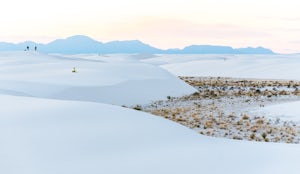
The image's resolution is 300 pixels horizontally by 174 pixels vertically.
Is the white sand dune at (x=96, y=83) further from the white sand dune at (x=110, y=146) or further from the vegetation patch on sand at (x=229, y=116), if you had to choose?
the white sand dune at (x=110, y=146)

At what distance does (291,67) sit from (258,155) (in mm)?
64996

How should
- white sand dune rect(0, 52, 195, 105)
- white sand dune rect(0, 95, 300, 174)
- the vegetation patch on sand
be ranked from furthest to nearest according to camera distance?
white sand dune rect(0, 52, 195, 105), the vegetation patch on sand, white sand dune rect(0, 95, 300, 174)

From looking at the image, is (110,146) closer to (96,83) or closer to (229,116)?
(229,116)

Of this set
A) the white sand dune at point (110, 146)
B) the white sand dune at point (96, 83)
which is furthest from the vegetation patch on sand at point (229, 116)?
the white sand dune at point (110, 146)

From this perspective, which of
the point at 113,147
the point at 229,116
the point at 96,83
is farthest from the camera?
the point at 96,83

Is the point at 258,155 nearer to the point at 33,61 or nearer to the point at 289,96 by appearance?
the point at 289,96

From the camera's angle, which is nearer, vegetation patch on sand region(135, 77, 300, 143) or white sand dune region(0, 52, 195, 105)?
vegetation patch on sand region(135, 77, 300, 143)

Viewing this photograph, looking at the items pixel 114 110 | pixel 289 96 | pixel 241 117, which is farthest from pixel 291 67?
pixel 114 110

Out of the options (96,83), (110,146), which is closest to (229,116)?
(96,83)

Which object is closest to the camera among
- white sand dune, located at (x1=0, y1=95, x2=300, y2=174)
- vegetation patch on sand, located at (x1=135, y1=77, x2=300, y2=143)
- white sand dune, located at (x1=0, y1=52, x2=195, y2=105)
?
white sand dune, located at (x1=0, y1=95, x2=300, y2=174)

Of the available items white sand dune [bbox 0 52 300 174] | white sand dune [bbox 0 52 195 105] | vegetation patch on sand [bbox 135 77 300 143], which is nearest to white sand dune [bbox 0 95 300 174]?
white sand dune [bbox 0 52 300 174]

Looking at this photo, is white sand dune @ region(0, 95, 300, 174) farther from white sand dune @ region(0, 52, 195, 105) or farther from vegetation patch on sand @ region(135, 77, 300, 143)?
white sand dune @ region(0, 52, 195, 105)

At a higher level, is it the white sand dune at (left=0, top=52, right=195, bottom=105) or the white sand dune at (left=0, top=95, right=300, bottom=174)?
the white sand dune at (left=0, top=95, right=300, bottom=174)

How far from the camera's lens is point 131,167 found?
21.8 ft
